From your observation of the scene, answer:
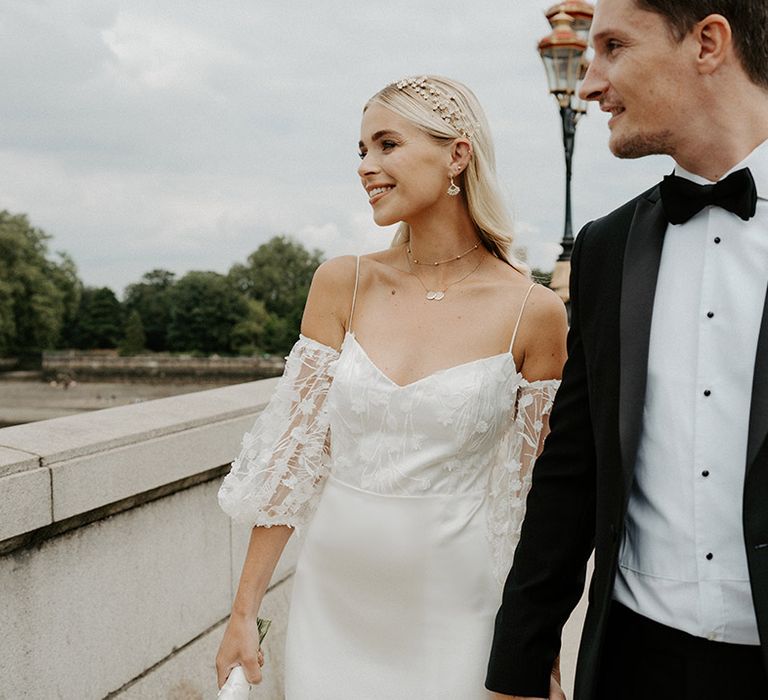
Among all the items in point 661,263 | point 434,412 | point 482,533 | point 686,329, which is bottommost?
point 482,533

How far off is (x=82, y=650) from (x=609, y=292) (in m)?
2.10

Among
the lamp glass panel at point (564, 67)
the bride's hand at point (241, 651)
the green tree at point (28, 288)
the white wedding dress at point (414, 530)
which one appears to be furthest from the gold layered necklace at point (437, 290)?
the green tree at point (28, 288)

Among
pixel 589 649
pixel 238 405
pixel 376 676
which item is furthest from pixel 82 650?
pixel 589 649

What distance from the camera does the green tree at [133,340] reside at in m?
103

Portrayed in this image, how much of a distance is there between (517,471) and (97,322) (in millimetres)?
103621

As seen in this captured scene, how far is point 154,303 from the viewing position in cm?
10775

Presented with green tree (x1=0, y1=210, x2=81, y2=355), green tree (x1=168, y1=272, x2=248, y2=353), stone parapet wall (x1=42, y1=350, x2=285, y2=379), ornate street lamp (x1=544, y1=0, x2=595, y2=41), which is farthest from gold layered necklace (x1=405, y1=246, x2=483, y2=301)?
green tree (x1=168, y1=272, x2=248, y2=353)

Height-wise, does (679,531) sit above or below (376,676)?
above

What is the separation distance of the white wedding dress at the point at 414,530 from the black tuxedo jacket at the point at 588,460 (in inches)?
16.4

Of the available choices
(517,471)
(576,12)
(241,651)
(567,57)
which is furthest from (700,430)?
(576,12)

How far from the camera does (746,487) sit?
164cm

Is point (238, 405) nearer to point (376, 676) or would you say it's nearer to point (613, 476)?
point (376, 676)

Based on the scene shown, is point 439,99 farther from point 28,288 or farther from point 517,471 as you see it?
point 28,288

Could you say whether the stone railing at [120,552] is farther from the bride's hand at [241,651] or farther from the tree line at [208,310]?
the tree line at [208,310]
